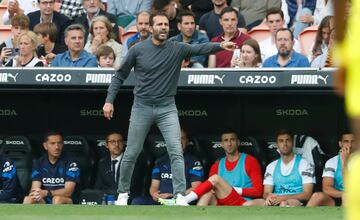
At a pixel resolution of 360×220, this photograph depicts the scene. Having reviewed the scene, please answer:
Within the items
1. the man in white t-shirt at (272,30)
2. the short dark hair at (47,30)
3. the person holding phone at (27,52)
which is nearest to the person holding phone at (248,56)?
the man in white t-shirt at (272,30)

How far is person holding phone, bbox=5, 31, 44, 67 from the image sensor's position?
11680mm

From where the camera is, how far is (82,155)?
479 inches

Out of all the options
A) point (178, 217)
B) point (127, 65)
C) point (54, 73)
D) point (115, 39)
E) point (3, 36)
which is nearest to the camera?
point (178, 217)

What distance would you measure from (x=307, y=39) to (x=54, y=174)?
326 cm

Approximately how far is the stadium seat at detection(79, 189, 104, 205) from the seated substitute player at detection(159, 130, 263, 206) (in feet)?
4.22

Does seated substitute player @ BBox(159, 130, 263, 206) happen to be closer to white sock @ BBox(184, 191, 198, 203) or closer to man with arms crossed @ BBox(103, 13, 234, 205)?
white sock @ BBox(184, 191, 198, 203)

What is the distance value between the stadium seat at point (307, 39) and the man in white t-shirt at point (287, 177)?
106cm

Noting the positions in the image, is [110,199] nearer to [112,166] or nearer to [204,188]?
[112,166]

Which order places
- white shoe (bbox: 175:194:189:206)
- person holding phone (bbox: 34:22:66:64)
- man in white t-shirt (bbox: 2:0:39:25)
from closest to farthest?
white shoe (bbox: 175:194:189:206), person holding phone (bbox: 34:22:66:64), man in white t-shirt (bbox: 2:0:39:25)

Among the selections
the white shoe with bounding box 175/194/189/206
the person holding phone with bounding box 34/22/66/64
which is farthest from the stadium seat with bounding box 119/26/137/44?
the white shoe with bounding box 175/194/189/206

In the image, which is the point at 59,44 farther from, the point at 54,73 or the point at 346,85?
the point at 346,85

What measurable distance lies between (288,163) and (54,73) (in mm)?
2705

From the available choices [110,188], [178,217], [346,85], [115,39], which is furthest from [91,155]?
[346,85]

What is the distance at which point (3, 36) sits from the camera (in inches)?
508
